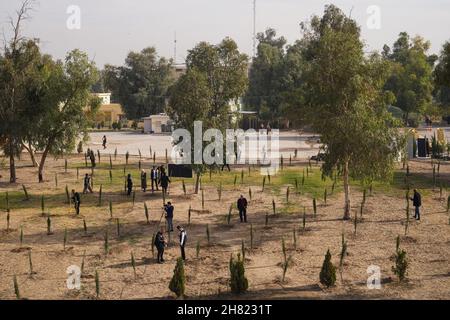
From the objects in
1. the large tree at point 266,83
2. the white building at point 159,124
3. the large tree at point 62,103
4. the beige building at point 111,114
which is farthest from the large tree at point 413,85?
the large tree at point 62,103

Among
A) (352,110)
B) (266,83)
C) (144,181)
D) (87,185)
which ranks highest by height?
(266,83)

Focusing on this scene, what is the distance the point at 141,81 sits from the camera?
10056 cm

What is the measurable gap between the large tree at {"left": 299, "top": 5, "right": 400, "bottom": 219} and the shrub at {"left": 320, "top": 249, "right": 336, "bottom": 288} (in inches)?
341

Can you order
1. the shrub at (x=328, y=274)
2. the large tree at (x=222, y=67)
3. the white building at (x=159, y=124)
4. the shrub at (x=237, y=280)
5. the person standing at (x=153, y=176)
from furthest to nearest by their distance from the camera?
the white building at (x=159, y=124)
the large tree at (x=222, y=67)
the person standing at (x=153, y=176)
the shrub at (x=328, y=274)
the shrub at (x=237, y=280)

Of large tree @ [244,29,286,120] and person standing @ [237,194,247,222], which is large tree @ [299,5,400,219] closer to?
person standing @ [237,194,247,222]

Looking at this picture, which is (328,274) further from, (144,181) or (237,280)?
(144,181)

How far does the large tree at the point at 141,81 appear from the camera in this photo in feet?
327

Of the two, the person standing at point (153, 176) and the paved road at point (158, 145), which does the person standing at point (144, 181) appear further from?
the paved road at point (158, 145)

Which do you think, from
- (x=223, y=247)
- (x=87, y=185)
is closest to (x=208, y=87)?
(x=87, y=185)

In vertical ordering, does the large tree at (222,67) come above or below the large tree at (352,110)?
above

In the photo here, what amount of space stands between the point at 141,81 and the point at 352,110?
79864mm

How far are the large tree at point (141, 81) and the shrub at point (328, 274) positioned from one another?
84.7m

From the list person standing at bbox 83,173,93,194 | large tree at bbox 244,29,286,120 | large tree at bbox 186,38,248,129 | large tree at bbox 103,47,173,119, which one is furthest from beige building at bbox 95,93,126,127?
person standing at bbox 83,173,93,194
